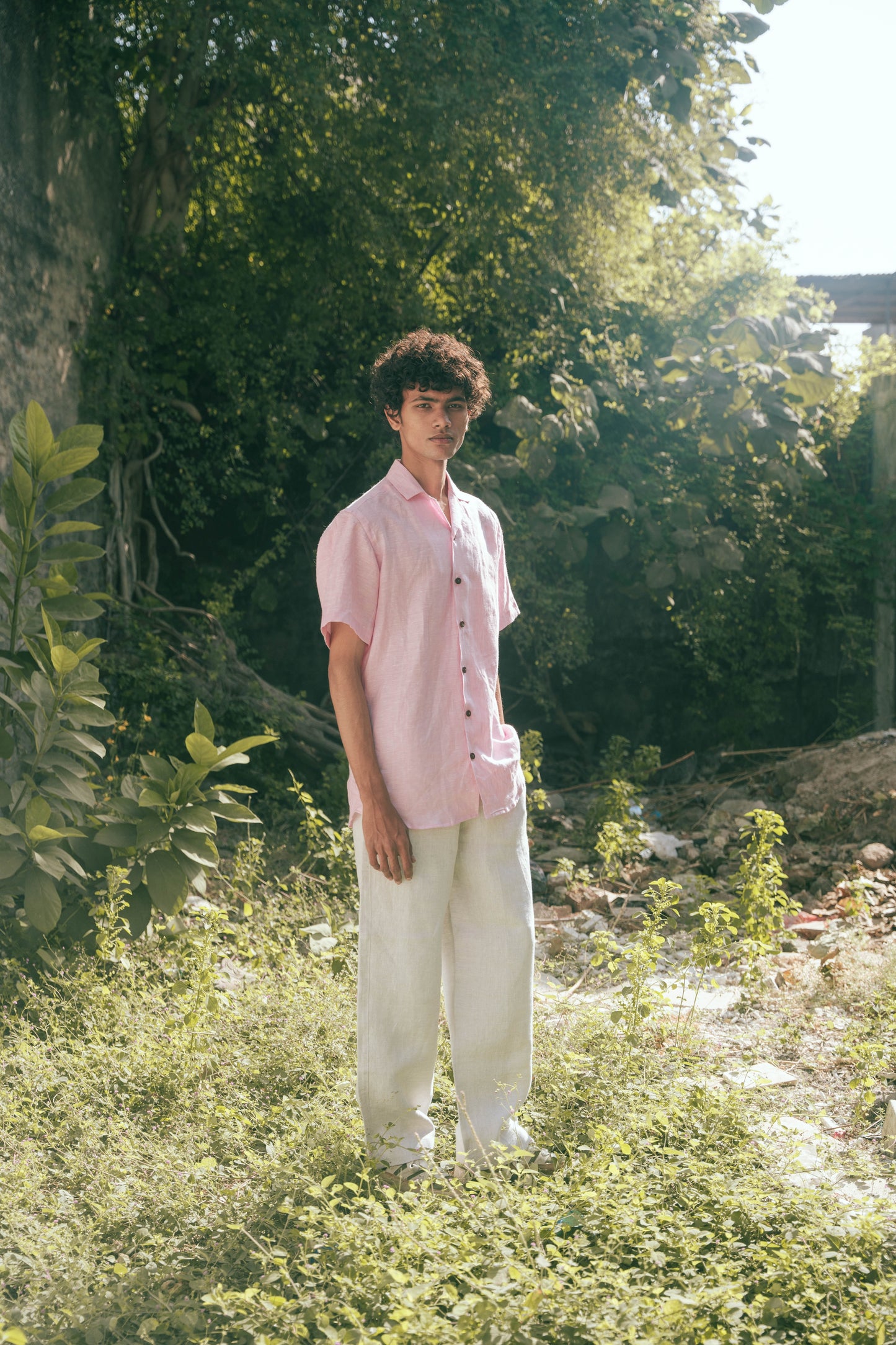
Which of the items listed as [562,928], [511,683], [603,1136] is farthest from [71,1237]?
[511,683]

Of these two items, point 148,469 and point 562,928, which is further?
point 148,469

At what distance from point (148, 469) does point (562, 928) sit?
345 cm

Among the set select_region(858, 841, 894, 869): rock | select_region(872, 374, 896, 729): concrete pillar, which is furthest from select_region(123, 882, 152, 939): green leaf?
select_region(872, 374, 896, 729): concrete pillar

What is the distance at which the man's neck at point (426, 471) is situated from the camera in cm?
→ 211

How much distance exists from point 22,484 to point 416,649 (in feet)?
4.45

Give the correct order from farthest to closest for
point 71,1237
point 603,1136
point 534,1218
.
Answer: point 603,1136 < point 71,1237 < point 534,1218

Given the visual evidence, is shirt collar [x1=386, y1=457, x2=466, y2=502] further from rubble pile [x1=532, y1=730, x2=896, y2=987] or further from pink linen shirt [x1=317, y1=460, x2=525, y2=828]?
rubble pile [x1=532, y1=730, x2=896, y2=987]

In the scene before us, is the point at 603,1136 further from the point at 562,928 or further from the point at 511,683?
the point at 511,683

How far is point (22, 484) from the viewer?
273cm

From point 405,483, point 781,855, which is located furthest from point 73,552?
point 781,855

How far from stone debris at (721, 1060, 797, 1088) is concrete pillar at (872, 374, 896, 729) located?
15.6 ft

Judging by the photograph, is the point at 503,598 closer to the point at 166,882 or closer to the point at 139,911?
the point at 166,882

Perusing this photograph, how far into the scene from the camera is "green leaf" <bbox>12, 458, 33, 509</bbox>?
2727mm

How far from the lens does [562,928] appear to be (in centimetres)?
379
